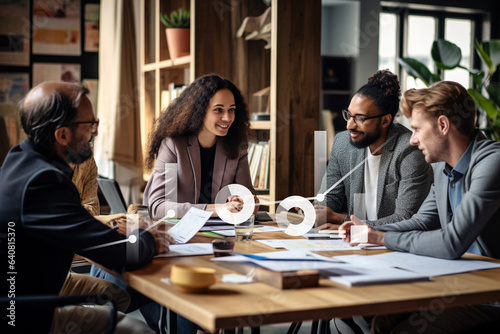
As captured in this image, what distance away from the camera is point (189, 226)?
2072 millimetres

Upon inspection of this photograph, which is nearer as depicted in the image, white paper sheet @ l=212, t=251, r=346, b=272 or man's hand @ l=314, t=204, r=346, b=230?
white paper sheet @ l=212, t=251, r=346, b=272

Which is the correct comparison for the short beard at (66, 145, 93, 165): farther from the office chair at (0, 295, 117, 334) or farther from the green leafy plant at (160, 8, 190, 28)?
the green leafy plant at (160, 8, 190, 28)

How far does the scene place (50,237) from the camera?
1526 mm

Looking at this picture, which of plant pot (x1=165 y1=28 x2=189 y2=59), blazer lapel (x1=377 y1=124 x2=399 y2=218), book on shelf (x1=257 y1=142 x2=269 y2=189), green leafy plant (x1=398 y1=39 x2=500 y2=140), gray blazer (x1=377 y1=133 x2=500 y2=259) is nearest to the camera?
gray blazer (x1=377 y1=133 x2=500 y2=259)

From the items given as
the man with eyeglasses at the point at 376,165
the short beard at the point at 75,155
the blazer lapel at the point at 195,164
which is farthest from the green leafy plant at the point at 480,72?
the short beard at the point at 75,155

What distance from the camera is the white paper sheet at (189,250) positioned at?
177 centimetres

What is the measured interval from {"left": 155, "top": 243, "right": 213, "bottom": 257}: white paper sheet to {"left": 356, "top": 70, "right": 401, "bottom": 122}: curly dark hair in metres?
1.20

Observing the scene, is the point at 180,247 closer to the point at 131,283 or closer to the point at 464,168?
the point at 131,283

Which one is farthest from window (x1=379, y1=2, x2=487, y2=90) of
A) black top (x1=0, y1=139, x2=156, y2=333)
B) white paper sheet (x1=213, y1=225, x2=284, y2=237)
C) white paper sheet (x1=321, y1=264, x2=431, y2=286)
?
black top (x1=0, y1=139, x2=156, y2=333)

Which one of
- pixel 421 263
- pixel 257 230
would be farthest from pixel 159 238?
pixel 421 263

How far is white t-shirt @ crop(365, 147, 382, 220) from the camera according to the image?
2641 mm

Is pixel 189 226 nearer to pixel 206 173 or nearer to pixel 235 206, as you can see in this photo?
pixel 235 206

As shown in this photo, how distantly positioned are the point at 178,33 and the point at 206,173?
69.3 inches

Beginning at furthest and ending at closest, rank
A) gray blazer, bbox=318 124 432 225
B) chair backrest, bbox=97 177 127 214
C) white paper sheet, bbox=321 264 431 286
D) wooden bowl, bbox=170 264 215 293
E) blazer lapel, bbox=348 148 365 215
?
chair backrest, bbox=97 177 127 214, blazer lapel, bbox=348 148 365 215, gray blazer, bbox=318 124 432 225, white paper sheet, bbox=321 264 431 286, wooden bowl, bbox=170 264 215 293
